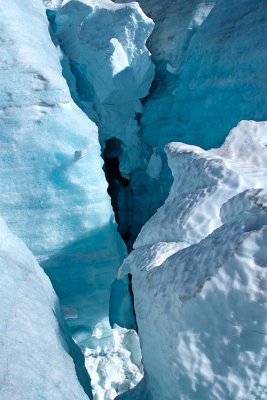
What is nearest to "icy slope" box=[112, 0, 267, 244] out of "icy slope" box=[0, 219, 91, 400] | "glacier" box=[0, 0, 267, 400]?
"glacier" box=[0, 0, 267, 400]

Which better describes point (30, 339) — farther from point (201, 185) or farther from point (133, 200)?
point (133, 200)

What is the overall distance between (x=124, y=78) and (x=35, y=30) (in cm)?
57

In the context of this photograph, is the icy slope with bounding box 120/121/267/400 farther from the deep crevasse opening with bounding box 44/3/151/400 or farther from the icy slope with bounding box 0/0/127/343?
the icy slope with bounding box 0/0/127/343

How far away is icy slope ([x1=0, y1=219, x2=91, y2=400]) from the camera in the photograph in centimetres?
89

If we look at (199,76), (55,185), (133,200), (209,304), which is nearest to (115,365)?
(55,185)

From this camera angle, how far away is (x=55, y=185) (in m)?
→ 1.75

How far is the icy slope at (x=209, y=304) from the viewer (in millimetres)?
791

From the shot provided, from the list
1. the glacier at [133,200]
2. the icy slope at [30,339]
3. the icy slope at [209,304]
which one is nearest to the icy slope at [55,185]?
the glacier at [133,200]

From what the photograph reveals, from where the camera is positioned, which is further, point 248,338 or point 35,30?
point 35,30

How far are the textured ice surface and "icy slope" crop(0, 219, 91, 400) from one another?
322mm

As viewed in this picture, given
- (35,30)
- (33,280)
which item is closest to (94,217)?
(33,280)

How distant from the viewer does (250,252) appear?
78 cm

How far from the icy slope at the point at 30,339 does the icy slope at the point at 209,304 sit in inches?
8.3

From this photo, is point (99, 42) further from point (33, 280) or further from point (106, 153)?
point (33, 280)
